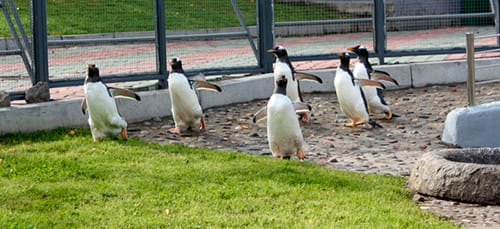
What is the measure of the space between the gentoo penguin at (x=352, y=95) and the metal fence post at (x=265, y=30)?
7.55 feet

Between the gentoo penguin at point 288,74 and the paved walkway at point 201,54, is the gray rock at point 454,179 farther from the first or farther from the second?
the paved walkway at point 201,54

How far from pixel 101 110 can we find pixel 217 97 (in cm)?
299

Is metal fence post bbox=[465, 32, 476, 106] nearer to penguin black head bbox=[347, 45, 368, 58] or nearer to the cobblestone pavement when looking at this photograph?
the cobblestone pavement

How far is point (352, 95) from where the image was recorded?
11.4 metres

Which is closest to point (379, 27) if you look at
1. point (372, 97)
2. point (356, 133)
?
point (372, 97)

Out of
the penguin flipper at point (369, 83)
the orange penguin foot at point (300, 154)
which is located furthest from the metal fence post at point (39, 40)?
the penguin flipper at point (369, 83)

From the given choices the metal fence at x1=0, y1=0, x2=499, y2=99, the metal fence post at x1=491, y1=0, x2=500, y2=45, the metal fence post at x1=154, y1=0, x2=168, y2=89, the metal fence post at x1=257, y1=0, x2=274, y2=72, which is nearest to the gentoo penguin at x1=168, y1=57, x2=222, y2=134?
the metal fence at x1=0, y1=0, x2=499, y2=99

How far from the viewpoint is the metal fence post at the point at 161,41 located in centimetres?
1246

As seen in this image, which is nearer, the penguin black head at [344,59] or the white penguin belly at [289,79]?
the penguin black head at [344,59]

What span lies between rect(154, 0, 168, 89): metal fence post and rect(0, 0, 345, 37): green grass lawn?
0.12 metres

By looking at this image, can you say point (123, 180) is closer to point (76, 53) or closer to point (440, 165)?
point (440, 165)

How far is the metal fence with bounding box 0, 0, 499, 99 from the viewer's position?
37.5 feet

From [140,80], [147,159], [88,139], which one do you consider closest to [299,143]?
[147,159]

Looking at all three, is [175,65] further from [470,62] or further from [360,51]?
[470,62]
